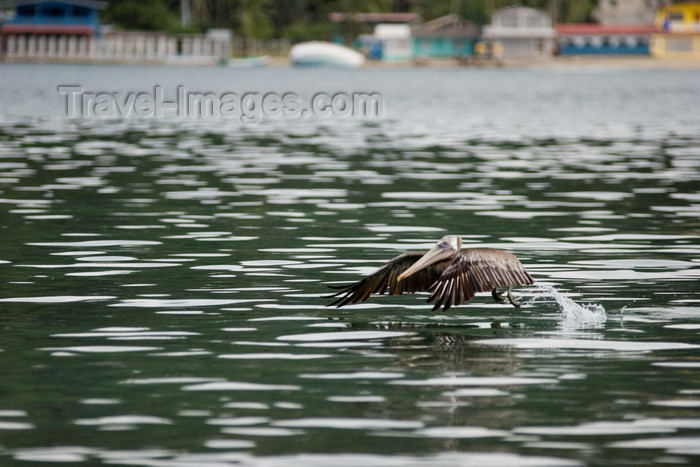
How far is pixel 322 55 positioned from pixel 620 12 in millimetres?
36910

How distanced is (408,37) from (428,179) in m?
135

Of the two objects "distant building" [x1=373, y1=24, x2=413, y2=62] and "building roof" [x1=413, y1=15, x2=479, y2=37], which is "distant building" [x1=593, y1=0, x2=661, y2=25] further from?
"distant building" [x1=373, y1=24, x2=413, y2=62]

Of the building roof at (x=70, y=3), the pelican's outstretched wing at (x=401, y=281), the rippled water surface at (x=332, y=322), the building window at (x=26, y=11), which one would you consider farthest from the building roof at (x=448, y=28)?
the pelican's outstretched wing at (x=401, y=281)

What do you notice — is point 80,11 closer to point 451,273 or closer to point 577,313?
point 577,313

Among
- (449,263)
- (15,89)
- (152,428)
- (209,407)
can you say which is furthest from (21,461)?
(15,89)

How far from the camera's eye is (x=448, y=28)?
161 m

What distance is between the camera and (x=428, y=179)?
28.1 m

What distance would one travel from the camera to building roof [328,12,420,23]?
160375mm

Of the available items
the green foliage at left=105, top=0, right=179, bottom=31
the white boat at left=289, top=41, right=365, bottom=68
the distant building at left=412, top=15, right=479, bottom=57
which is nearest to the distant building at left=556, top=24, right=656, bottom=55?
the distant building at left=412, top=15, right=479, bottom=57

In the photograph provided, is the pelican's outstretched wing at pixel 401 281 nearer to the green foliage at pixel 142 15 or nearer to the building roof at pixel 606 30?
the green foliage at pixel 142 15

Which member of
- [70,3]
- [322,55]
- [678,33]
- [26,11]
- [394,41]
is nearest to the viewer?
[70,3]

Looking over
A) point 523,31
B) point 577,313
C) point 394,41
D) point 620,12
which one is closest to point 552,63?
point 523,31

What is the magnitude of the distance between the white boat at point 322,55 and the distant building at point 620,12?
3001cm

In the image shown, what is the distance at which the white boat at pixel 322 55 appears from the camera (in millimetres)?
150125
